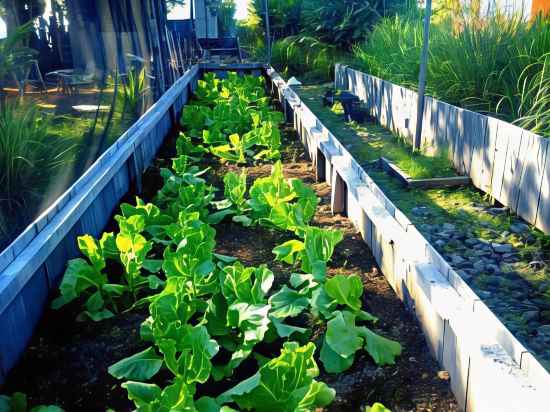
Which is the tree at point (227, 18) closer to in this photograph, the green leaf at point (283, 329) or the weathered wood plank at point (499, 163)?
the weathered wood plank at point (499, 163)

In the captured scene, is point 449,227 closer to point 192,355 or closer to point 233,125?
point 192,355

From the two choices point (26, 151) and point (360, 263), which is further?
point (360, 263)

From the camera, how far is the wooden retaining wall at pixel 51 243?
75.4 inches

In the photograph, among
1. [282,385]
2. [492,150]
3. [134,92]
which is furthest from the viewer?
[134,92]

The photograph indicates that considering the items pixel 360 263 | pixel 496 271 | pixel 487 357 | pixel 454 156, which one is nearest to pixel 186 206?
pixel 360 263

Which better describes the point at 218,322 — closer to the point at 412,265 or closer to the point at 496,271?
the point at 412,265

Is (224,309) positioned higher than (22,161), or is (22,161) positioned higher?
(22,161)

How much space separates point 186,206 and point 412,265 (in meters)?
1.55

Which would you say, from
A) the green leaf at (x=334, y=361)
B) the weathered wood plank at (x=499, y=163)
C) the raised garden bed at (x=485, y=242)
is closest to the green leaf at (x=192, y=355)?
the green leaf at (x=334, y=361)

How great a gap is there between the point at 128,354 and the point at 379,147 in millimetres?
4485

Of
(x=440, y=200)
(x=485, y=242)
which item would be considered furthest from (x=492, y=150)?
(x=485, y=242)

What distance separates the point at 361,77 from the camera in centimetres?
872

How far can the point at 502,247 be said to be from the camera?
127 inches

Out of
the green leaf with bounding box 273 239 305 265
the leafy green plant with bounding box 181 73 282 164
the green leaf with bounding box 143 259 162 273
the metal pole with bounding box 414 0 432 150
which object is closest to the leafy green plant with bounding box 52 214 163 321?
the green leaf with bounding box 143 259 162 273
